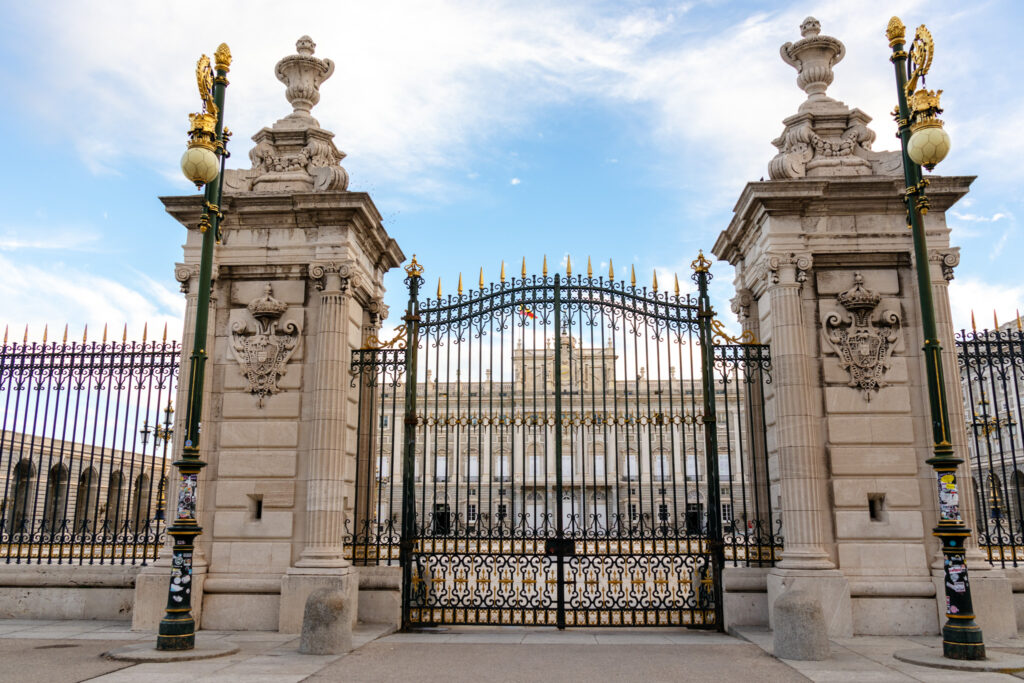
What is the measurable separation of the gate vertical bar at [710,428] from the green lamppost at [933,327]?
10.2 feet

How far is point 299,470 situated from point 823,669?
756 centimetres

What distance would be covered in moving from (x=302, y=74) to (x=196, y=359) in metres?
5.87

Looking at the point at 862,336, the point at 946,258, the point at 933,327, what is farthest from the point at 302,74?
the point at 946,258

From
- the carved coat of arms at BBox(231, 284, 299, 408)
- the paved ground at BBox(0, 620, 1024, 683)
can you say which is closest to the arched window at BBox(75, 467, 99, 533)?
the paved ground at BBox(0, 620, 1024, 683)

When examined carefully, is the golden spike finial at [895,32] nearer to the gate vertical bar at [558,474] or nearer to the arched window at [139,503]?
the gate vertical bar at [558,474]

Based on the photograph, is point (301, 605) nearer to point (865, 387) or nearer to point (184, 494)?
point (184, 494)

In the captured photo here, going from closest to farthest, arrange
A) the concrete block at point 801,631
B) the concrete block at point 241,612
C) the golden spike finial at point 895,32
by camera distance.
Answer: the concrete block at point 801,631, the golden spike finial at point 895,32, the concrete block at point 241,612

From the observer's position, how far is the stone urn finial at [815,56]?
12.5 m

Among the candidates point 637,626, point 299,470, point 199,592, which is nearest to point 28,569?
point 199,592

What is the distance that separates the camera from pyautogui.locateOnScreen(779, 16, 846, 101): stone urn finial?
12.5 m

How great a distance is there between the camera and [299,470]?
1156cm

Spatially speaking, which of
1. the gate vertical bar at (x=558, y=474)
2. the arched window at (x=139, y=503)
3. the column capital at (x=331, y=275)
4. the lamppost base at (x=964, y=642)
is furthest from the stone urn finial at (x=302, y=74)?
the lamppost base at (x=964, y=642)

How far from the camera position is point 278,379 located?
11.9m

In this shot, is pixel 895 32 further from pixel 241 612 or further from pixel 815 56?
pixel 241 612
